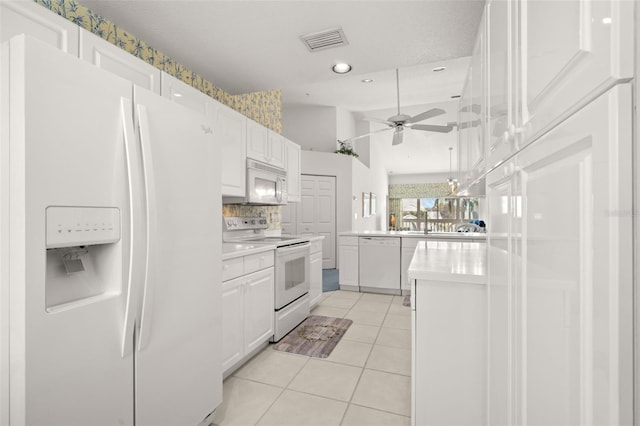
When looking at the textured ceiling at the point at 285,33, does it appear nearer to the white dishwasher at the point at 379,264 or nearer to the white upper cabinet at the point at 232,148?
the white upper cabinet at the point at 232,148

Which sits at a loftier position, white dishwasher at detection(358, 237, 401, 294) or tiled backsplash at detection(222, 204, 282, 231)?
tiled backsplash at detection(222, 204, 282, 231)

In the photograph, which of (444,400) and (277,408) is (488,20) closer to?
(444,400)

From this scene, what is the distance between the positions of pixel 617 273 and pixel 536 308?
0.33m

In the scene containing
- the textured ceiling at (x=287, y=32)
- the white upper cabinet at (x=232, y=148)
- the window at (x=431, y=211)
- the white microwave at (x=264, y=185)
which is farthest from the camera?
the window at (x=431, y=211)

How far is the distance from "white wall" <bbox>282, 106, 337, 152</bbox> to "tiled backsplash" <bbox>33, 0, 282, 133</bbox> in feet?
9.05

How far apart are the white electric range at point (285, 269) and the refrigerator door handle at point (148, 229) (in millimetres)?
1640

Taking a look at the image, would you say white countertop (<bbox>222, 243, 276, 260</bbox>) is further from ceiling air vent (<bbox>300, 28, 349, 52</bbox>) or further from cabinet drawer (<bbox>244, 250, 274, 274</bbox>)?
ceiling air vent (<bbox>300, 28, 349, 52</bbox>)

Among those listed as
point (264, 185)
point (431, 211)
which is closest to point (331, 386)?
point (264, 185)

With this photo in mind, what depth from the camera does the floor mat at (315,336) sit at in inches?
110

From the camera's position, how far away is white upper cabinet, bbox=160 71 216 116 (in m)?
2.20

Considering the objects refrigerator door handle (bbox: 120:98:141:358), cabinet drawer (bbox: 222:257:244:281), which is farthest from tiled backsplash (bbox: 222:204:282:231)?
refrigerator door handle (bbox: 120:98:141:358)

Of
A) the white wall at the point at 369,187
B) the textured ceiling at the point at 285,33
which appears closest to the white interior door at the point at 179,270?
the textured ceiling at the point at 285,33

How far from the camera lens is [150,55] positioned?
98.3 inches

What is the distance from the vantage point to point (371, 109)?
23.5 ft
